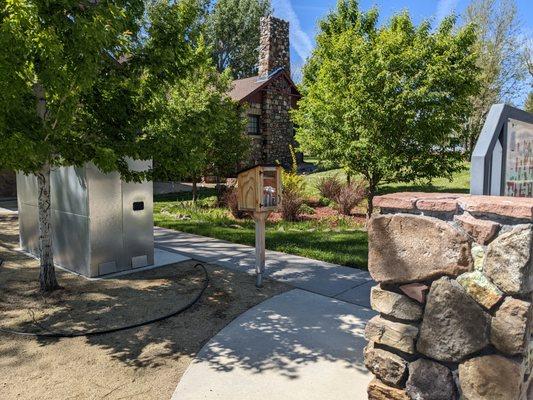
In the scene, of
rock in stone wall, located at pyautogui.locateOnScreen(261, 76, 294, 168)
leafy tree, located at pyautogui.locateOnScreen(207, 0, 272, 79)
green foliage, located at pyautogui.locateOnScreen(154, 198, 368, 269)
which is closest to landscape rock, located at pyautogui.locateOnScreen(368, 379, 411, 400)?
green foliage, located at pyautogui.locateOnScreen(154, 198, 368, 269)

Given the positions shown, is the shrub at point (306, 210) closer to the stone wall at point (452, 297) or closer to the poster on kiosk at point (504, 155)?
the poster on kiosk at point (504, 155)

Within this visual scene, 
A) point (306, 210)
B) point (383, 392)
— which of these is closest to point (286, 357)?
point (383, 392)

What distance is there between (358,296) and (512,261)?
3.32m

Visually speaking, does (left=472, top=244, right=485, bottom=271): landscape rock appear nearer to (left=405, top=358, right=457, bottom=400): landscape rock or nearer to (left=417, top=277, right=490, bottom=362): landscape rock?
(left=417, top=277, right=490, bottom=362): landscape rock

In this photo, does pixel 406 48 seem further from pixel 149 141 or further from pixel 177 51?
pixel 149 141

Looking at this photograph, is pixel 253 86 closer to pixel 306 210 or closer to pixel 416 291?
pixel 306 210

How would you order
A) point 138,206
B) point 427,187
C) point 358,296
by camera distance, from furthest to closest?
point 427,187 → point 138,206 → point 358,296

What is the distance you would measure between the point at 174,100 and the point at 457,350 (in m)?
12.3

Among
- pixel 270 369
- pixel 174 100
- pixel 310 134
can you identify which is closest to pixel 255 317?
pixel 270 369

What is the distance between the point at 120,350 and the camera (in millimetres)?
4074

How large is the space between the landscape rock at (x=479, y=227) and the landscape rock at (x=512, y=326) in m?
0.34

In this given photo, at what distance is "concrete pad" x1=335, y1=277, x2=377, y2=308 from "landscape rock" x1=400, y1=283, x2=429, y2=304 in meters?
2.62

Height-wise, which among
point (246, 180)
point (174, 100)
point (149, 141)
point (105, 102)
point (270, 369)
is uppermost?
point (174, 100)

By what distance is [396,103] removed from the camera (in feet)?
30.1
